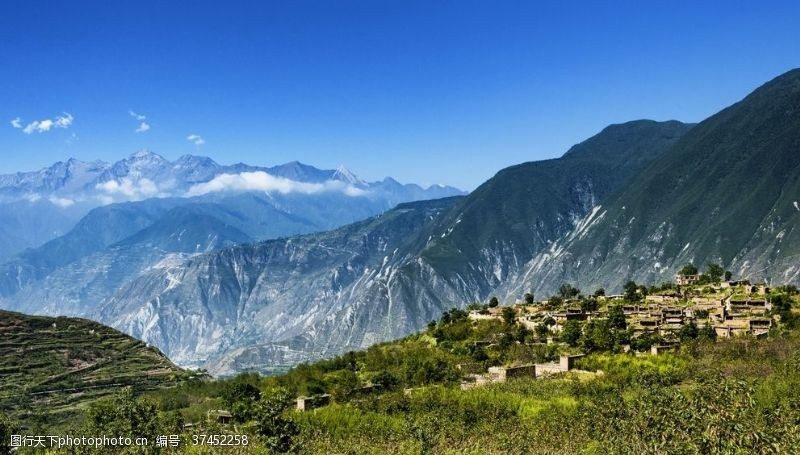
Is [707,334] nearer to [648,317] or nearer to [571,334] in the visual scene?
[648,317]

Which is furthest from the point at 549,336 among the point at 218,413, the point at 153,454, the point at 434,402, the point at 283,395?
the point at 153,454

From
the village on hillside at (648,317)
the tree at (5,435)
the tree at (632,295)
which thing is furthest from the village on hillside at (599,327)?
the tree at (5,435)

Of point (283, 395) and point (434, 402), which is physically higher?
point (283, 395)

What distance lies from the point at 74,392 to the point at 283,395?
10413 cm

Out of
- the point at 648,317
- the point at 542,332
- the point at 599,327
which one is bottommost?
the point at 542,332

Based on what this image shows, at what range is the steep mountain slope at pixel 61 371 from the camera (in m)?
146

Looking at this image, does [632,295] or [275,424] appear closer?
[275,424]

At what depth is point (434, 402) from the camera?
92875 millimetres

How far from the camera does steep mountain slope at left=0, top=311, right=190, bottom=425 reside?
145750 mm

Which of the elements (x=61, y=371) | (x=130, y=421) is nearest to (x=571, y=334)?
(x=130, y=421)

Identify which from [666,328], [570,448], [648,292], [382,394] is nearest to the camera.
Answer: [570,448]

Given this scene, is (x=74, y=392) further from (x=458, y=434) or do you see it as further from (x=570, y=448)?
(x=570, y=448)

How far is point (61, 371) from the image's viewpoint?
16862 cm

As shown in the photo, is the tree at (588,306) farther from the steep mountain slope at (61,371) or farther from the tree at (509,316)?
the steep mountain slope at (61,371)
